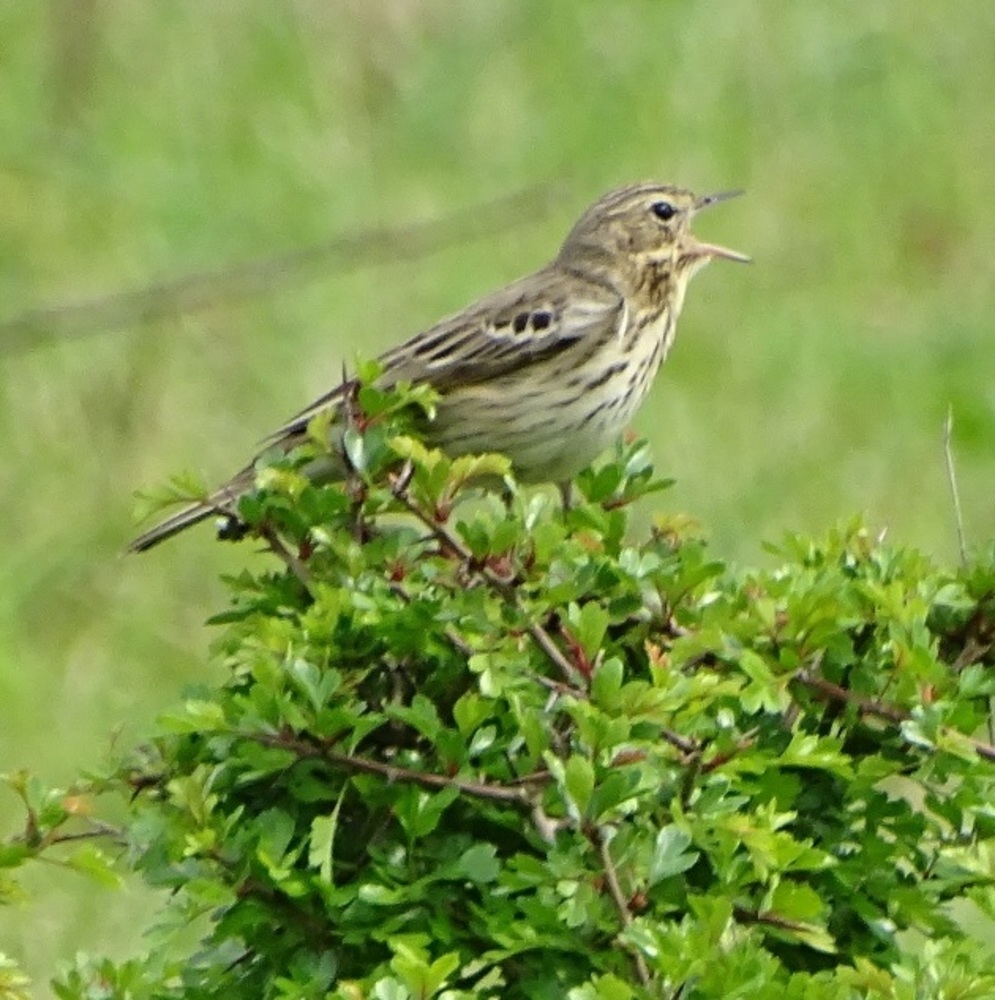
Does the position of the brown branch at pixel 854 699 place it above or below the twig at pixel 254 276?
below

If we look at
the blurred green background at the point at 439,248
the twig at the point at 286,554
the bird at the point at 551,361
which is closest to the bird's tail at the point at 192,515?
the bird at the point at 551,361

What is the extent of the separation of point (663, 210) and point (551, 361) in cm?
101

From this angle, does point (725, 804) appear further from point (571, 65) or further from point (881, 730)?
point (571, 65)

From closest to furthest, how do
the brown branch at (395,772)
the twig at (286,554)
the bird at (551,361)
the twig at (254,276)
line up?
the brown branch at (395,772) → the twig at (286,554) → the twig at (254,276) → the bird at (551,361)

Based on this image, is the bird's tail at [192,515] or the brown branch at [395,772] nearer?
the brown branch at [395,772]

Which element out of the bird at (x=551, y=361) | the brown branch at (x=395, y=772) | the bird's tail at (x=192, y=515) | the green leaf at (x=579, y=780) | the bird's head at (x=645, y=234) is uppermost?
the bird's head at (x=645, y=234)

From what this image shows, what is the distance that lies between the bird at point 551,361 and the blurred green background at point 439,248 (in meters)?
1.42

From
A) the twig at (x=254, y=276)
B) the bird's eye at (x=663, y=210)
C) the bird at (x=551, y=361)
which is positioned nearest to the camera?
the twig at (x=254, y=276)

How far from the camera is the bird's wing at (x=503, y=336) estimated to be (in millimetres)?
7254

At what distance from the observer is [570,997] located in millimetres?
3449

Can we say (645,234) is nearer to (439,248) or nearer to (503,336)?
(503,336)

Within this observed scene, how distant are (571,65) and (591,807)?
32.6 ft

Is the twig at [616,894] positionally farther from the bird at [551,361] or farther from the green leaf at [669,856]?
Result: the bird at [551,361]

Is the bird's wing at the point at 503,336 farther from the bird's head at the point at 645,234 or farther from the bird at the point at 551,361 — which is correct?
the bird's head at the point at 645,234
